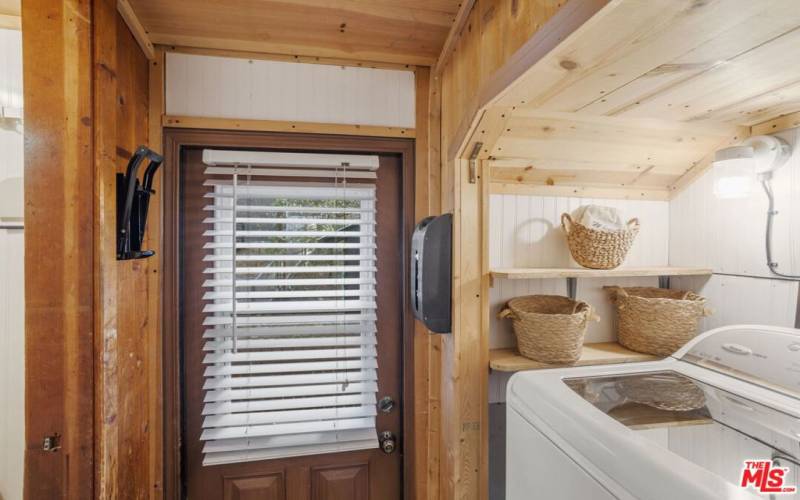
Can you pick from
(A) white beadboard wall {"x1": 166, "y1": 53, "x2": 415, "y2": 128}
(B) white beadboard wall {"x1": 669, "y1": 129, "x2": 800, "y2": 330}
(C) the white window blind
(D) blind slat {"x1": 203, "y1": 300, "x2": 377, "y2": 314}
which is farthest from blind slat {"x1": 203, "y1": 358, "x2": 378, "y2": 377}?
(B) white beadboard wall {"x1": 669, "y1": 129, "x2": 800, "y2": 330}

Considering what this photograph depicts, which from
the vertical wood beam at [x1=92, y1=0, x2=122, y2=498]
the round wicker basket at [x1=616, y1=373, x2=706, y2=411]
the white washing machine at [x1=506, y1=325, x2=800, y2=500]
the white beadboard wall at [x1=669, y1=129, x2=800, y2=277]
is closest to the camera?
the white washing machine at [x1=506, y1=325, x2=800, y2=500]

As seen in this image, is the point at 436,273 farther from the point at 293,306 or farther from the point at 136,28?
the point at 136,28

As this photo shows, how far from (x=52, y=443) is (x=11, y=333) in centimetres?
55

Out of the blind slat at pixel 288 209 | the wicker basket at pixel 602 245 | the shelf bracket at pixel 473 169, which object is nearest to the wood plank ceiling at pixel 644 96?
the shelf bracket at pixel 473 169

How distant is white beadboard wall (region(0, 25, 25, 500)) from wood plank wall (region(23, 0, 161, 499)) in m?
Result: 0.44

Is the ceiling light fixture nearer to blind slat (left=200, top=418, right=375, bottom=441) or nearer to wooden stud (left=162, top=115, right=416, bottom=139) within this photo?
wooden stud (left=162, top=115, right=416, bottom=139)

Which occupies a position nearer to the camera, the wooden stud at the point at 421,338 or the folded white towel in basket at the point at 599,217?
the folded white towel in basket at the point at 599,217

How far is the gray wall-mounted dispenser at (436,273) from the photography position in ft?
4.15

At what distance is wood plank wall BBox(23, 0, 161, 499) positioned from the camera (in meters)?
0.95

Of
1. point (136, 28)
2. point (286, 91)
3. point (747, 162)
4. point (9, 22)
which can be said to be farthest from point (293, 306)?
point (747, 162)

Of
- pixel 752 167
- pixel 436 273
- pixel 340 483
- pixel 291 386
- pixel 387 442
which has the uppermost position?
pixel 752 167

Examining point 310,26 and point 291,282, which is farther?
point 291,282

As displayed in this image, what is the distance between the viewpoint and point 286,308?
1.45 m

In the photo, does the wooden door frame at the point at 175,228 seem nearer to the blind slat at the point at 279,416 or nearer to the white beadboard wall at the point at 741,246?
the blind slat at the point at 279,416
